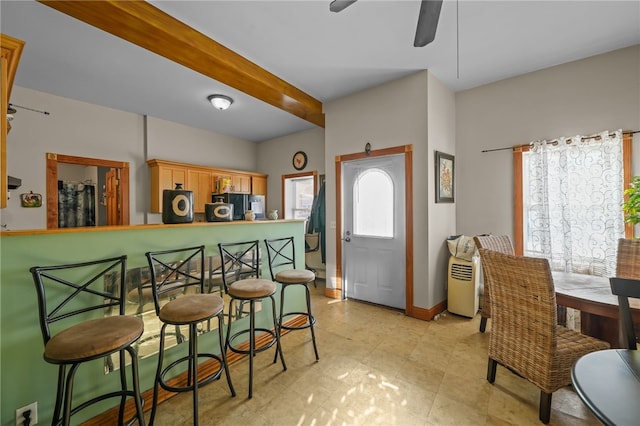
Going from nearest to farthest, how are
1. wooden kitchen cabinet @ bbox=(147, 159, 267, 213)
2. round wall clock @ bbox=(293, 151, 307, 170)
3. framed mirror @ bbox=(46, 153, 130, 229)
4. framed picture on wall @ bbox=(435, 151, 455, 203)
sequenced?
framed picture on wall @ bbox=(435, 151, 455, 203), framed mirror @ bbox=(46, 153, 130, 229), wooden kitchen cabinet @ bbox=(147, 159, 267, 213), round wall clock @ bbox=(293, 151, 307, 170)

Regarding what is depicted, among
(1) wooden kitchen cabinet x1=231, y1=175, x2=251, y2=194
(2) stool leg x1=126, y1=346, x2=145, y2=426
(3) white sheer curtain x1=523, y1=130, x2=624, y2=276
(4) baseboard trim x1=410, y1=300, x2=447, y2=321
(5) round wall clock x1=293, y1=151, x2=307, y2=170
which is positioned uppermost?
(5) round wall clock x1=293, y1=151, x2=307, y2=170

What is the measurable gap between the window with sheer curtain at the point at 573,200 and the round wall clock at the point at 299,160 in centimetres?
343

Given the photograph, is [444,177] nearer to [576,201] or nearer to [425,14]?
[576,201]

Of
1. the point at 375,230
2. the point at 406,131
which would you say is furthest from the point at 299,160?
the point at 406,131

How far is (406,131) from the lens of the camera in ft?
10.6

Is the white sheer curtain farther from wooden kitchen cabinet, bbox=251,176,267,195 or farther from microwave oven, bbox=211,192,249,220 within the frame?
wooden kitchen cabinet, bbox=251,176,267,195

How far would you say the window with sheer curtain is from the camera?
8.55ft

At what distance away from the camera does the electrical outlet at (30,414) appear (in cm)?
134

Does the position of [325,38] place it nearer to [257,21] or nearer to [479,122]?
[257,21]

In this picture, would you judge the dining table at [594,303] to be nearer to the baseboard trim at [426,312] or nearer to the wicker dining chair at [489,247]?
the wicker dining chair at [489,247]

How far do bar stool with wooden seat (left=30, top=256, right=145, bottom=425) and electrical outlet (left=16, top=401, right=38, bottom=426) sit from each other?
11 cm

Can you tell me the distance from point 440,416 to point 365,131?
3095mm

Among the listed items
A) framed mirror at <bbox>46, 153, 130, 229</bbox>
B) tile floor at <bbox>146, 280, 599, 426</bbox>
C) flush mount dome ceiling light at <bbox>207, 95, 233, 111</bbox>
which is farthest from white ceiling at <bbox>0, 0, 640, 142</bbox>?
tile floor at <bbox>146, 280, 599, 426</bbox>

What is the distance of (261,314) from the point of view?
2.68m
